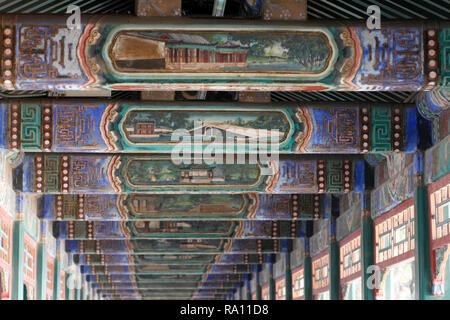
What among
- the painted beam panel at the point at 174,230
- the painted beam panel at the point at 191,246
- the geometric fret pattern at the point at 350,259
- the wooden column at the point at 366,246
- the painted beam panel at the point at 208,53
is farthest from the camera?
the painted beam panel at the point at 191,246

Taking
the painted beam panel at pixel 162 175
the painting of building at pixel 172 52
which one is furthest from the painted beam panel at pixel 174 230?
the painting of building at pixel 172 52

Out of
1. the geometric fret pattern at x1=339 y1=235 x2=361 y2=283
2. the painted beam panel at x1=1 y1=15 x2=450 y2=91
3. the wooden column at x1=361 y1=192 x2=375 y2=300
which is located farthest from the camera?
the geometric fret pattern at x1=339 y1=235 x2=361 y2=283

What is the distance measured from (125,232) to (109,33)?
11035 mm

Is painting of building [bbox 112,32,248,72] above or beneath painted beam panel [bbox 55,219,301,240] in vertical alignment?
above

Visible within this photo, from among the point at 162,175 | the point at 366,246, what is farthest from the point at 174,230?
the point at 366,246

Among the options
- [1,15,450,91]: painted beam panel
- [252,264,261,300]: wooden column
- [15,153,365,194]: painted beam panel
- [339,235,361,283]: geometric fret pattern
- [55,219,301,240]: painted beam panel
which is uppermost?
[1,15,450,91]: painted beam panel

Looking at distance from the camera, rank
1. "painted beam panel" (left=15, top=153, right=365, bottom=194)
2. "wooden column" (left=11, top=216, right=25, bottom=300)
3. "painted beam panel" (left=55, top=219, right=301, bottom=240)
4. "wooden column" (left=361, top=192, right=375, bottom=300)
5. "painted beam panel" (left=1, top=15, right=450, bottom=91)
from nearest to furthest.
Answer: "painted beam panel" (left=1, top=15, right=450, bottom=91) → "painted beam panel" (left=15, top=153, right=365, bottom=194) → "wooden column" (left=361, top=192, right=375, bottom=300) → "wooden column" (left=11, top=216, right=25, bottom=300) → "painted beam panel" (left=55, top=219, right=301, bottom=240)

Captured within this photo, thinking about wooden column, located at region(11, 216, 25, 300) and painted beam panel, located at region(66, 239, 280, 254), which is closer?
wooden column, located at region(11, 216, 25, 300)

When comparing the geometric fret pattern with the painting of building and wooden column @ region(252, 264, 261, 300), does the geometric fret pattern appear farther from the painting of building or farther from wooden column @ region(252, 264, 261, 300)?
wooden column @ region(252, 264, 261, 300)

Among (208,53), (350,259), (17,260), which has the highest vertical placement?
(208,53)

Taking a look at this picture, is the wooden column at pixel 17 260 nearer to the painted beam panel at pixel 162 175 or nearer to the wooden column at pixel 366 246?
the painted beam panel at pixel 162 175

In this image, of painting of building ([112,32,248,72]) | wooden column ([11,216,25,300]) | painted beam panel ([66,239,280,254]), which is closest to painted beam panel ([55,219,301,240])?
painted beam panel ([66,239,280,254])

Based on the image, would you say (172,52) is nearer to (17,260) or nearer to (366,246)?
(366,246)

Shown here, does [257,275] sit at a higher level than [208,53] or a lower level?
lower
